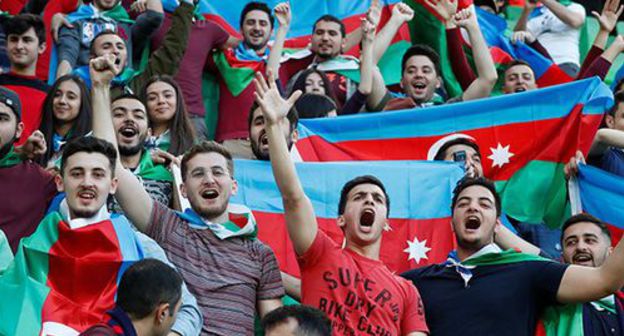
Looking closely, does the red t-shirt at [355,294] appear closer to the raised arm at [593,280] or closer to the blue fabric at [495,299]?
the blue fabric at [495,299]

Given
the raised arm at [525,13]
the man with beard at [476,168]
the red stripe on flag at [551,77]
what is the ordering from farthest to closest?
the raised arm at [525,13], the red stripe on flag at [551,77], the man with beard at [476,168]

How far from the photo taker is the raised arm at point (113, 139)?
23.0 feet

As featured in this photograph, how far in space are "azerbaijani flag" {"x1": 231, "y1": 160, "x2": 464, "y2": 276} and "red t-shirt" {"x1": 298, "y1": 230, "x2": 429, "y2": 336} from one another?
4.14ft

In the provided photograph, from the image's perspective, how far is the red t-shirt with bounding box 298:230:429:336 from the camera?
6.80 metres

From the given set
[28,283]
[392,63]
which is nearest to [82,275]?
[28,283]

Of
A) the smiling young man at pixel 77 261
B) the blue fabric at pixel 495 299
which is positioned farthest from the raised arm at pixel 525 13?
the smiling young man at pixel 77 261

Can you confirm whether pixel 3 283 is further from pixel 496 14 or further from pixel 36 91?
pixel 496 14

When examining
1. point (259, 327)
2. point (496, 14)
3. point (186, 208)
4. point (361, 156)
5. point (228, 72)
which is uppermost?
point (496, 14)

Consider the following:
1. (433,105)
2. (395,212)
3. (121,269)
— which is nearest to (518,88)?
(433,105)

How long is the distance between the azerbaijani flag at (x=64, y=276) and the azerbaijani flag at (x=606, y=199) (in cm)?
348

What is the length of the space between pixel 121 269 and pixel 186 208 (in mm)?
1075

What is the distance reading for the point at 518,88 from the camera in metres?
10.6

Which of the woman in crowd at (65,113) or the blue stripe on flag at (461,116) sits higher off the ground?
the blue stripe on flag at (461,116)

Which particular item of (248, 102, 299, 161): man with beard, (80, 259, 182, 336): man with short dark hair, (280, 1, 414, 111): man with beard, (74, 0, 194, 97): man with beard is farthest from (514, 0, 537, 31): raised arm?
(80, 259, 182, 336): man with short dark hair
